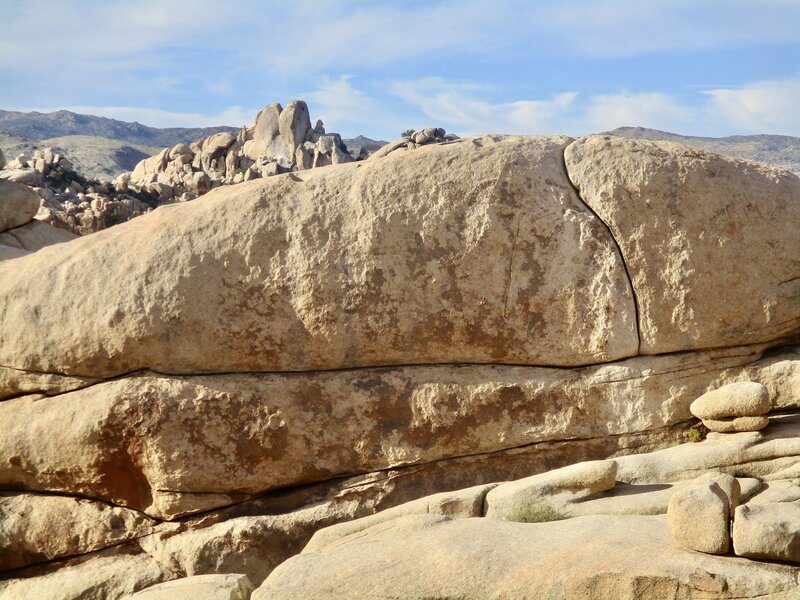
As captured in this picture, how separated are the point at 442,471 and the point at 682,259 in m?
3.24

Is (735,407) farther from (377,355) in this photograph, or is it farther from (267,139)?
(267,139)

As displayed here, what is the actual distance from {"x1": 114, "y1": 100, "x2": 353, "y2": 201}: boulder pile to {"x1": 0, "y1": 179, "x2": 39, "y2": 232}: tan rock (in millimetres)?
53407

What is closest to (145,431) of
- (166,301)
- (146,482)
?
(146,482)

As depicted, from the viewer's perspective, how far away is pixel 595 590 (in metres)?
6.41

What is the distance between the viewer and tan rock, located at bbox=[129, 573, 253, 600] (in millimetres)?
7324

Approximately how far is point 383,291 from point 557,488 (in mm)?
2689

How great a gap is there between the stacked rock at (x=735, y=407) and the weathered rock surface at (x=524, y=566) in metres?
1.85

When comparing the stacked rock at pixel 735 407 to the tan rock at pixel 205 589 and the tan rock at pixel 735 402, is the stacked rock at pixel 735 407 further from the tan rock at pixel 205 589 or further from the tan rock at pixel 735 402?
the tan rock at pixel 205 589

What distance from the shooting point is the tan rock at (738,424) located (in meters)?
8.62

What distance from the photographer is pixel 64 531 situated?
373 inches

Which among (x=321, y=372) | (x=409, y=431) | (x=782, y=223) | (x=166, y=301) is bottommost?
(x=409, y=431)

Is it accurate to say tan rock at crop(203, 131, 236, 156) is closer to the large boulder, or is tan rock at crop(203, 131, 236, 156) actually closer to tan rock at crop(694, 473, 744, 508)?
the large boulder

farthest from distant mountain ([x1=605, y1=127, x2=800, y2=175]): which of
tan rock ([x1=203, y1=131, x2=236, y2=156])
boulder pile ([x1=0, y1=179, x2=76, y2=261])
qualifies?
boulder pile ([x1=0, y1=179, x2=76, y2=261])

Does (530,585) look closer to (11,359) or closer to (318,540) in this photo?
(318,540)
